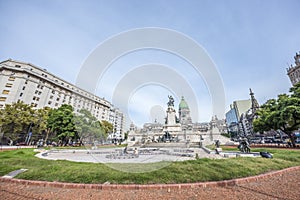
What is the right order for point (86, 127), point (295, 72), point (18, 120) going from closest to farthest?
point (18, 120) < point (86, 127) < point (295, 72)

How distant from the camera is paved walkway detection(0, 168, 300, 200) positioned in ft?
15.0

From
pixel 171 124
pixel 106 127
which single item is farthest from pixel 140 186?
pixel 106 127

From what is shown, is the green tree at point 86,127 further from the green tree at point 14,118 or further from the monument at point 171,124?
the monument at point 171,124

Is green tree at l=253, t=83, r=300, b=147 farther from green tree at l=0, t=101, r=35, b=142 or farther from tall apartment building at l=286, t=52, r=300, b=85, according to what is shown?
green tree at l=0, t=101, r=35, b=142

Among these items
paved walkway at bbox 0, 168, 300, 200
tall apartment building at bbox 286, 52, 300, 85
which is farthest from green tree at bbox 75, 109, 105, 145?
tall apartment building at bbox 286, 52, 300, 85

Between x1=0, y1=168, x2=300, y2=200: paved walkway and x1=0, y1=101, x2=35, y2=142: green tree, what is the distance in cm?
3184

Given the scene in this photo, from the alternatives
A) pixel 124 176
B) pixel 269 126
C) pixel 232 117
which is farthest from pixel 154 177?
pixel 232 117

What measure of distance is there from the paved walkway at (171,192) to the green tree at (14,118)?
31.8 meters

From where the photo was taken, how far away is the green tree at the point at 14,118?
2842 cm

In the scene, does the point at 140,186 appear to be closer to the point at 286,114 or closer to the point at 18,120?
the point at 286,114

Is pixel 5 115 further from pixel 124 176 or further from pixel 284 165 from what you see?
pixel 284 165

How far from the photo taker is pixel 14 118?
28.9 m

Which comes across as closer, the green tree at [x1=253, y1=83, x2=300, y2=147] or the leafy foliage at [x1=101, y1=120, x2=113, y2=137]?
the green tree at [x1=253, y1=83, x2=300, y2=147]

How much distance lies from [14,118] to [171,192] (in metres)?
37.2
